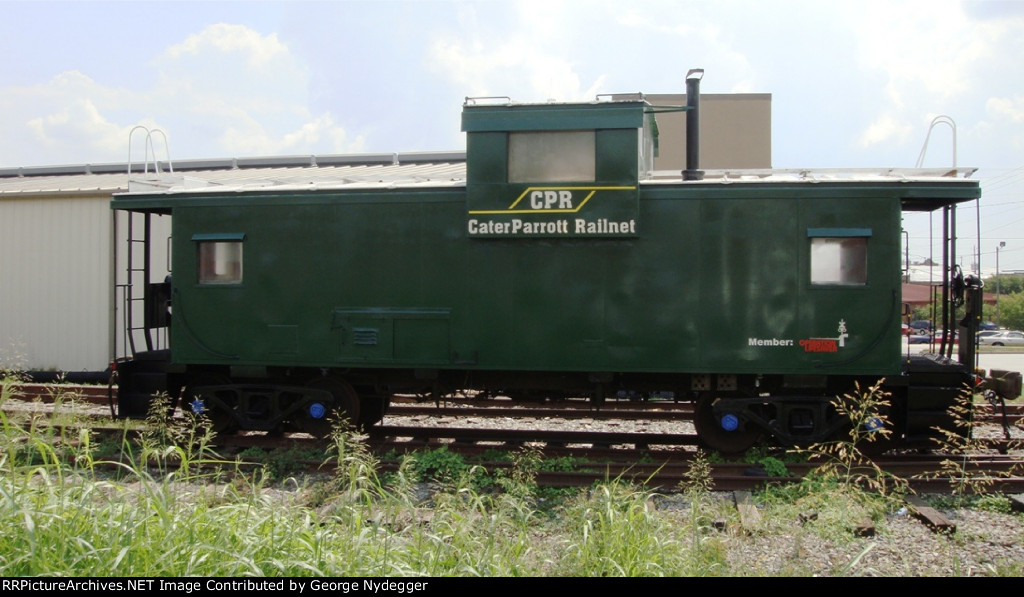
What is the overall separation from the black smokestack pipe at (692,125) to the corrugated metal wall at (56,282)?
12950 mm

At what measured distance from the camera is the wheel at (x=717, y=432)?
8289 millimetres

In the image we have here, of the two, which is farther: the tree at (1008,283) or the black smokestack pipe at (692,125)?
the tree at (1008,283)

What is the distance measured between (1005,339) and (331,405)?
50568mm

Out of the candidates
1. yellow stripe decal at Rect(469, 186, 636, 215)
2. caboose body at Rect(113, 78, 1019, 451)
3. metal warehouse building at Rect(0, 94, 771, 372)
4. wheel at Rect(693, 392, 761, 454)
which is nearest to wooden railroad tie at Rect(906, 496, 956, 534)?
caboose body at Rect(113, 78, 1019, 451)

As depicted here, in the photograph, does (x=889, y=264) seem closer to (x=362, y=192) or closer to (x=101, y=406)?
(x=362, y=192)

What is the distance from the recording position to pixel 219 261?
8.95 meters

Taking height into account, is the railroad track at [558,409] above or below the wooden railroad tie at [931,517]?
above

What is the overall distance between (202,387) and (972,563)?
318 inches

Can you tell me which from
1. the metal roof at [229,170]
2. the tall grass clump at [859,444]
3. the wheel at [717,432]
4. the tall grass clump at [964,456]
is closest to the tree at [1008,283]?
the metal roof at [229,170]

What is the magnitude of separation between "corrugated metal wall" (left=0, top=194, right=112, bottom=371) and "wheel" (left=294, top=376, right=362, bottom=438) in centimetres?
952

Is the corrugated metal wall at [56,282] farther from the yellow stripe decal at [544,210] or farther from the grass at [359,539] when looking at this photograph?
the yellow stripe decal at [544,210]

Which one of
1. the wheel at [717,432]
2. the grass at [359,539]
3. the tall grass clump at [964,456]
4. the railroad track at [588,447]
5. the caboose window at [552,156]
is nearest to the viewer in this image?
the grass at [359,539]

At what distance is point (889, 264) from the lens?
7.68 metres

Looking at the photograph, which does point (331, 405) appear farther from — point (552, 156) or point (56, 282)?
point (56, 282)
